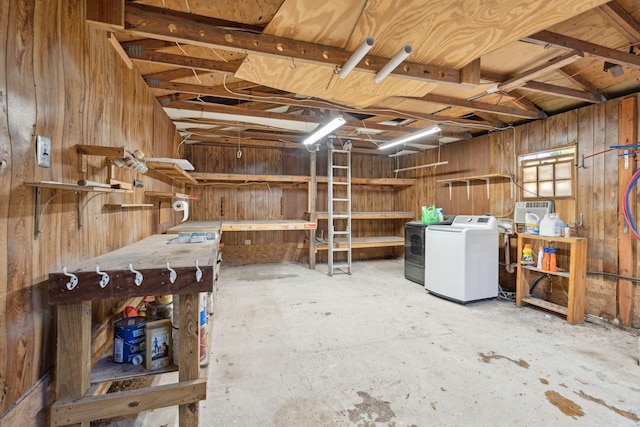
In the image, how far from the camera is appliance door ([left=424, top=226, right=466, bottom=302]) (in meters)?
3.53

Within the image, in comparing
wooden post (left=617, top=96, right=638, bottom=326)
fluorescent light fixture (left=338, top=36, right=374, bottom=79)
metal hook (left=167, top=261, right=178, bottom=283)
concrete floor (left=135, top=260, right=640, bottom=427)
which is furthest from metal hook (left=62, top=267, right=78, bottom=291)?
wooden post (left=617, top=96, right=638, bottom=326)

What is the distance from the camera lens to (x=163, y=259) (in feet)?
4.64

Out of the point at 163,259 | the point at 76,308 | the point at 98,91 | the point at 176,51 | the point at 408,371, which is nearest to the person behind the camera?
the point at 76,308

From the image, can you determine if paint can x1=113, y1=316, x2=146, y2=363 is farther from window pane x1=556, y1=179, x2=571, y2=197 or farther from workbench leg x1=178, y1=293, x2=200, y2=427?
window pane x1=556, y1=179, x2=571, y2=197

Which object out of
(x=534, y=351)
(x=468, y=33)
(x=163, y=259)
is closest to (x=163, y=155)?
(x=163, y=259)

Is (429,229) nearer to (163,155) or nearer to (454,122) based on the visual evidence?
(454,122)

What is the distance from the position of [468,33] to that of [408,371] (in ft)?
7.35

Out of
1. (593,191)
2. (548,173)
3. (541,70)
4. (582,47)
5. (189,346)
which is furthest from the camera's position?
(548,173)

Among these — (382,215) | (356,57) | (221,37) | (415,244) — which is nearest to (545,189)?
(415,244)

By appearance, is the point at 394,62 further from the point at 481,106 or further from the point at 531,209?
the point at 531,209

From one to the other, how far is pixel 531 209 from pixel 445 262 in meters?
1.29

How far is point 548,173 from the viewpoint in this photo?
3.63 metres

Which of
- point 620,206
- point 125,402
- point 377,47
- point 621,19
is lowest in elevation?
point 125,402

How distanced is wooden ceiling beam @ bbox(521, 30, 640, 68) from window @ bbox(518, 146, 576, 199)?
131 centimetres
